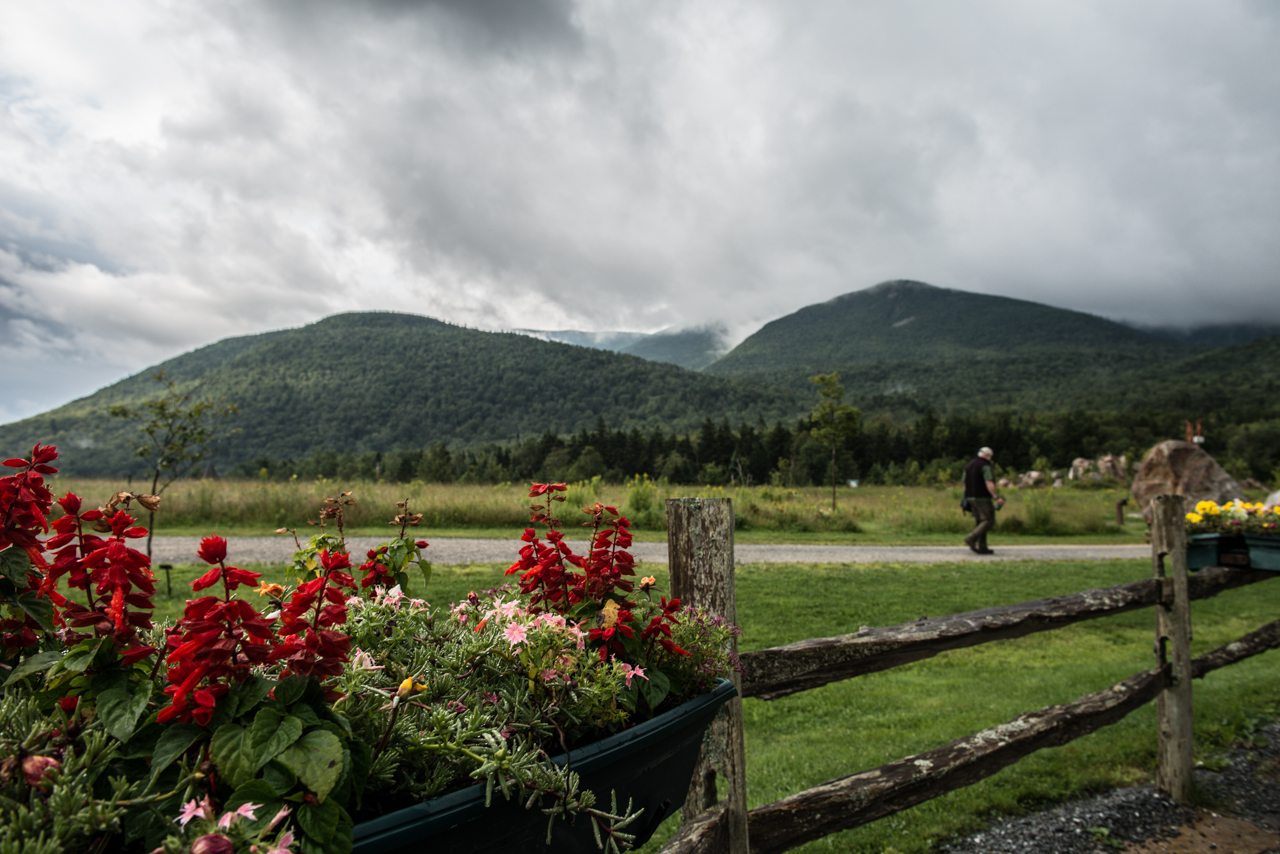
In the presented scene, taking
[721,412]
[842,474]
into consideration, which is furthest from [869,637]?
[721,412]

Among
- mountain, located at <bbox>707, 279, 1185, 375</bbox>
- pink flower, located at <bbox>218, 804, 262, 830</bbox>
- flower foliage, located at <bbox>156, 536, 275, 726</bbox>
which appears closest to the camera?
pink flower, located at <bbox>218, 804, 262, 830</bbox>

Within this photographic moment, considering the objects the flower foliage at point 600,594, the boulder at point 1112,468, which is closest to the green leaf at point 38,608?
the flower foliage at point 600,594

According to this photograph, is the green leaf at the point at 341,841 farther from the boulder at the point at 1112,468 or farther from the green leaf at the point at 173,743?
the boulder at the point at 1112,468

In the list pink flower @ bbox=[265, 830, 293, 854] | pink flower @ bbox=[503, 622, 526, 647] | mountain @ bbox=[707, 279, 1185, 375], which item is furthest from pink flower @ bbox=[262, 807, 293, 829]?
mountain @ bbox=[707, 279, 1185, 375]

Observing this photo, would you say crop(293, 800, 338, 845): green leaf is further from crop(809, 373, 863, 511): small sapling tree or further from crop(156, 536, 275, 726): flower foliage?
crop(809, 373, 863, 511): small sapling tree

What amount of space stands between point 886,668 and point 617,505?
1319 cm

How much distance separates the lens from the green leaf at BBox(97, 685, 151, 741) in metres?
0.70

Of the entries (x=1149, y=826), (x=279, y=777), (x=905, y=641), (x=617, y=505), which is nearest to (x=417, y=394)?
(x=617, y=505)

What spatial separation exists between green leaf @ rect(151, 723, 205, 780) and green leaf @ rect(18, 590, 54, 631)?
0.32m

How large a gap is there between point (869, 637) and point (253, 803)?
7.34 ft

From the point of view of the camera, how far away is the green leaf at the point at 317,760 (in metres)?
0.66

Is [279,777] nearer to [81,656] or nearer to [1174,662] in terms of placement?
[81,656]

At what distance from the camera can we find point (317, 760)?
682 millimetres

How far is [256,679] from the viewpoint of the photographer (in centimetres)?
78
